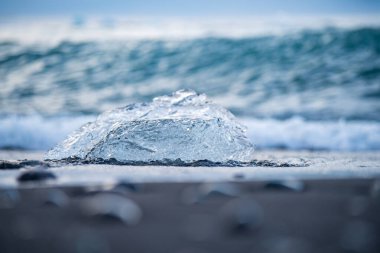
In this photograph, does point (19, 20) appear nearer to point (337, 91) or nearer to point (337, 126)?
point (337, 91)

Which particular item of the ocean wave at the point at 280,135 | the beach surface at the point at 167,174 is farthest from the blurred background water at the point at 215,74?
the beach surface at the point at 167,174

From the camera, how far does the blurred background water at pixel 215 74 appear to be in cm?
700

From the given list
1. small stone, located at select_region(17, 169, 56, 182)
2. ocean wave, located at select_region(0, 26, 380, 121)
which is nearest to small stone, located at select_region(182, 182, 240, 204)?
small stone, located at select_region(17, 169, 56, 182)

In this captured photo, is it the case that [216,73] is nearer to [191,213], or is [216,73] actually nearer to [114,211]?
[191,213]

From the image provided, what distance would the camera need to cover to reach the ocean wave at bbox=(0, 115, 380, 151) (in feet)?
20.0

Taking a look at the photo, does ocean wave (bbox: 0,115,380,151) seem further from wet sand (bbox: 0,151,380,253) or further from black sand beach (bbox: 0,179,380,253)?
black sand beach (bbox: 0,179,380,253)

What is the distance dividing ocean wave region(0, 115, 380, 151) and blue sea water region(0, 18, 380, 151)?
2 cm

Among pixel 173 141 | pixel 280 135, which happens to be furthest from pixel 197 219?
pixel 280 135

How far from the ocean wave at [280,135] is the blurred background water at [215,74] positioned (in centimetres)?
1

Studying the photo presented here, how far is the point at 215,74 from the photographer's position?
37.0 ft

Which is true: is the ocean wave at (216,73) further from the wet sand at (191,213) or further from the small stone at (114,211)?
the small stone at (114,211)

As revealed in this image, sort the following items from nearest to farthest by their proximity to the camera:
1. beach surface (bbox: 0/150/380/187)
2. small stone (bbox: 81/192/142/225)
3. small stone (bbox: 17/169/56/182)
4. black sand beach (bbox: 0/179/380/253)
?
black sand beach (bbox: 0/179/380/253), small stone (bbox: 81/192/142/225), small stone (bbox: 17/169/56/182), beach surface (bbox: 0/150/380/187)

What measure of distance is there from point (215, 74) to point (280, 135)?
5.06 metres

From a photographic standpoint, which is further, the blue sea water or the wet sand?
the blue sea water
